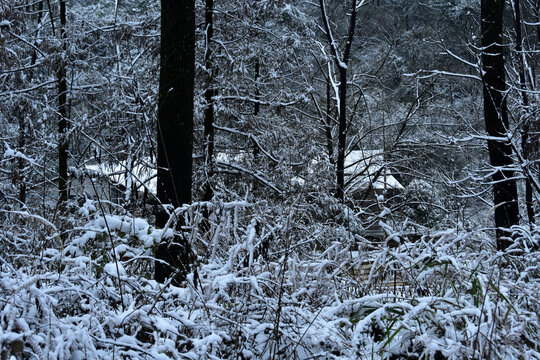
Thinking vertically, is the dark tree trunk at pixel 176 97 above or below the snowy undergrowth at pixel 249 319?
above

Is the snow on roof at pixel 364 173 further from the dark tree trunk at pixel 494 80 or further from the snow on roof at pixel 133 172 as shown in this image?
the snow on roof at pixel 133 172

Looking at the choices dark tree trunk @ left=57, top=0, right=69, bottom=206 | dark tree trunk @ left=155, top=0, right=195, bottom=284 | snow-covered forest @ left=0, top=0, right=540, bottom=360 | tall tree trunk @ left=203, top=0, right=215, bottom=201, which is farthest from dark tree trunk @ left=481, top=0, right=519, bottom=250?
dark tree trunk @ left=57, top=0, right=69, bottom=206

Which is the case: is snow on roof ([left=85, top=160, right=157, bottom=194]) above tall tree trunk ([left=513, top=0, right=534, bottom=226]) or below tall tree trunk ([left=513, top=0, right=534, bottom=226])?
below

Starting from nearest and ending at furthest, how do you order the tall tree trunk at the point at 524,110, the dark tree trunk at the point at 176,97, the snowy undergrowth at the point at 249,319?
the snowy undergrowth at the point at 249,319
the dark tree trunk at the point at 176,97
the tall tree trunk at the point at 524,110

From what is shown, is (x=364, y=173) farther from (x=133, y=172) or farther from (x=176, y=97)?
(x=176, y=97)

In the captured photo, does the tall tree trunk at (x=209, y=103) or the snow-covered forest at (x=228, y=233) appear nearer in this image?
the snow-covered forest at (x=228, y=233)

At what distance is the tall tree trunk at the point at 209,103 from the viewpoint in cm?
984

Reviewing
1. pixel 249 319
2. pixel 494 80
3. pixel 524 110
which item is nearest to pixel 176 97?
pixel 249 319

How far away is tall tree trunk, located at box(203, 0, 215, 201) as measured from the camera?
9840 mm

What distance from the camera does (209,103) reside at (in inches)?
405

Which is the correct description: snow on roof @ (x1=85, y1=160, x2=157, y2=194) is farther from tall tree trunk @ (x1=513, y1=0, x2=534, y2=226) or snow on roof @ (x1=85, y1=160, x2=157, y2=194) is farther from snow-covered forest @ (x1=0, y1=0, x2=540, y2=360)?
tall tree trunk @ (x1=513, y1=0, x2=534, y2=226)

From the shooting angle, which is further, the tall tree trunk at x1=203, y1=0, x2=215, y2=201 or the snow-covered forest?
the tall tree trunk at x1=203, y1=0, x2=215, y2=201

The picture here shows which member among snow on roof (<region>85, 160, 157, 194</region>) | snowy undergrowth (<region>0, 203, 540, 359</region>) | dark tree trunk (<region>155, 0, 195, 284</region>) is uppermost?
dark tree trunk (<region>155, 0, 195, 284</region>)

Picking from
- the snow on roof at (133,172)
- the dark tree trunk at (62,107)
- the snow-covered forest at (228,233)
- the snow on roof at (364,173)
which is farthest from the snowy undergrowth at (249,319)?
the dark tree trunk at (62,107)
